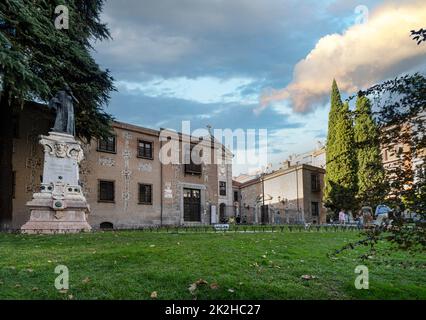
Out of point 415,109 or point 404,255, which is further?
point 404,255

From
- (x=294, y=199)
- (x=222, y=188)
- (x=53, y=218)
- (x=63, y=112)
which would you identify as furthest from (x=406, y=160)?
(x=294, y=199)

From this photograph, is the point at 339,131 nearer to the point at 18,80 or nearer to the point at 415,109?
the point at 18,80

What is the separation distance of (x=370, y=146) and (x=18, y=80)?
12.1 meters

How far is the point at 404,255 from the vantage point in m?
9.36

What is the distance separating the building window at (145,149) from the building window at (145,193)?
2.22 meters

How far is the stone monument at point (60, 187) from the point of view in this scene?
14609 mm

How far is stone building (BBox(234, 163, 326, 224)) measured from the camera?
132 ft

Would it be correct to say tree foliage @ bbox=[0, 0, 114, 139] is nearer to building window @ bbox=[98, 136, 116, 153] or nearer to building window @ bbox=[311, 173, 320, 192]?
building window @ bbox=[98, 136, 116, 153]

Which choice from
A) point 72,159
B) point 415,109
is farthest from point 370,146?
point 72,159

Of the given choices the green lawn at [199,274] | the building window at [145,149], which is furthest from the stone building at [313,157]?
the green lawn at [199,274]

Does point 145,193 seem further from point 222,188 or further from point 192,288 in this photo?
point 192,288

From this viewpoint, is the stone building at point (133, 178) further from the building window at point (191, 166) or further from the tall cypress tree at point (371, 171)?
the tall cypress tree at point (371, 171)

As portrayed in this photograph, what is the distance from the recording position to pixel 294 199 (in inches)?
1658

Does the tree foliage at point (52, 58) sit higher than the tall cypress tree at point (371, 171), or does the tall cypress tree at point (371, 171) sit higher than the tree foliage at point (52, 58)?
the tree foliage at point (52, 58)
